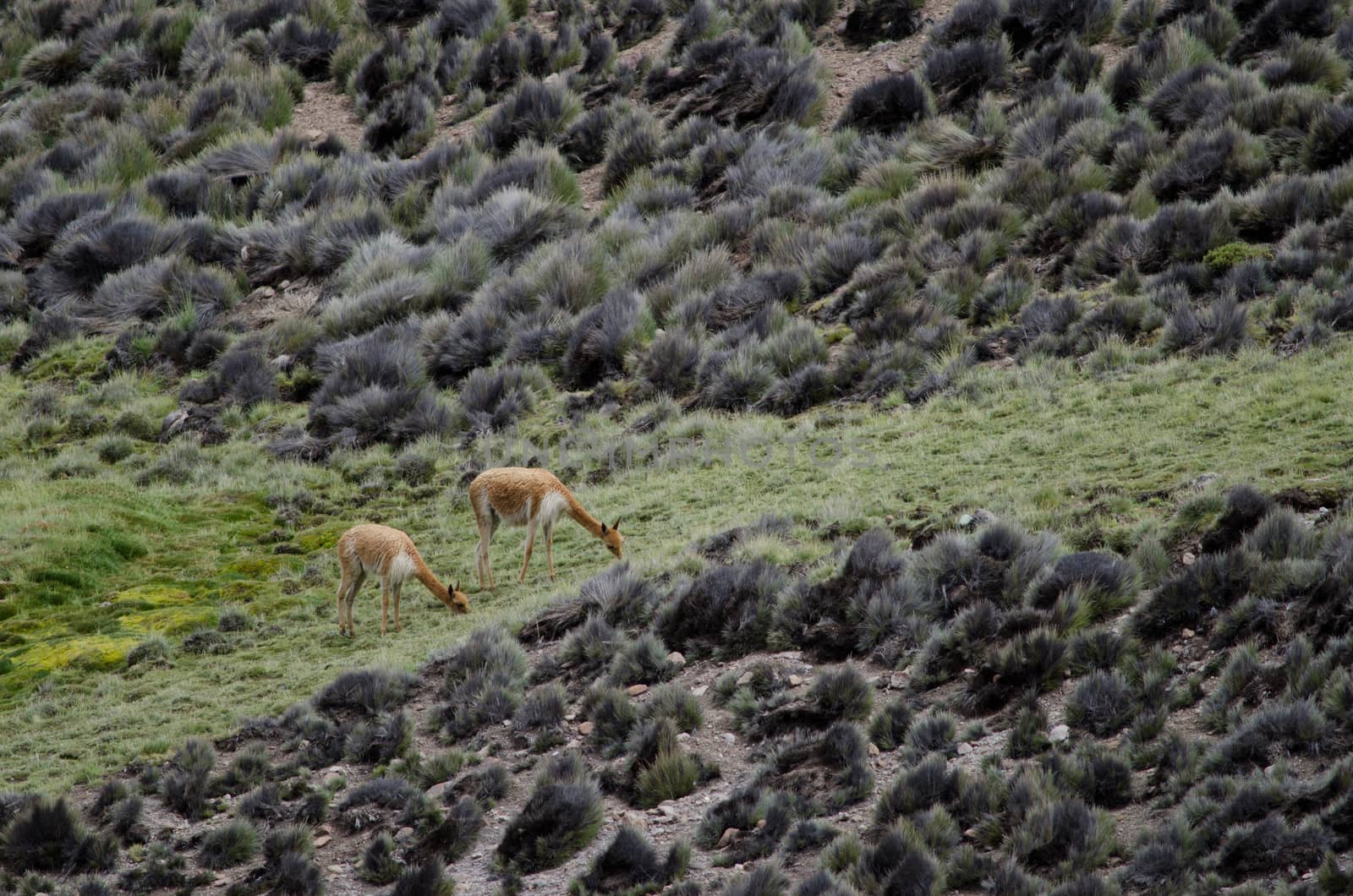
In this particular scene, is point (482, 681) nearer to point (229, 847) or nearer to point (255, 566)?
point (229, 847)

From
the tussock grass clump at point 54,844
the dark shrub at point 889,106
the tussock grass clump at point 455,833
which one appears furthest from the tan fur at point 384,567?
the dark shrub at point 889,106

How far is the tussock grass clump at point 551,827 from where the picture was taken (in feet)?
25.8

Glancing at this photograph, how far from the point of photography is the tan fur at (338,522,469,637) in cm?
1205

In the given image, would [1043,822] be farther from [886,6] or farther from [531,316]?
[886,6]

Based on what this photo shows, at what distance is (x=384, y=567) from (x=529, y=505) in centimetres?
148

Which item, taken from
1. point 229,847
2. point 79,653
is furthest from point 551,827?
point 79,653

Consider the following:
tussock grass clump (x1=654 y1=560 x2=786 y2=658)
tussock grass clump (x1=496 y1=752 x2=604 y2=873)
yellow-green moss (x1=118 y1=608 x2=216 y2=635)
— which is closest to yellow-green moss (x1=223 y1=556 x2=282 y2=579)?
yellow-green moss (x1=118 y1=608 x2=216 y2=635)

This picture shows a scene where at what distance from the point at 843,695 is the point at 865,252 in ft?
37.2

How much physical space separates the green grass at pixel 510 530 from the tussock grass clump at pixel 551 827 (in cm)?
313

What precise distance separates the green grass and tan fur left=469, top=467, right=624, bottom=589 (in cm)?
32

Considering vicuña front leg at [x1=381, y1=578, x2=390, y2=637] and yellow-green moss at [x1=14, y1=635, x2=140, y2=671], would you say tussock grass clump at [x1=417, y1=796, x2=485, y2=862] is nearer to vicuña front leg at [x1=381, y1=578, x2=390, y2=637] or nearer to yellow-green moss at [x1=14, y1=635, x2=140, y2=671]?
vicuña front leg at [x1=381, y1=578, x2=390, y2=637]

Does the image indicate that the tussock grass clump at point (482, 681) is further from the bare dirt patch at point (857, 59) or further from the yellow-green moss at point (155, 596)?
the bare dirt patch at point (857, 59)

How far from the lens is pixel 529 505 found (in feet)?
41.4

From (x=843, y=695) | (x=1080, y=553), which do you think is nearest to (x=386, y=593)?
(x=843, y=695)
